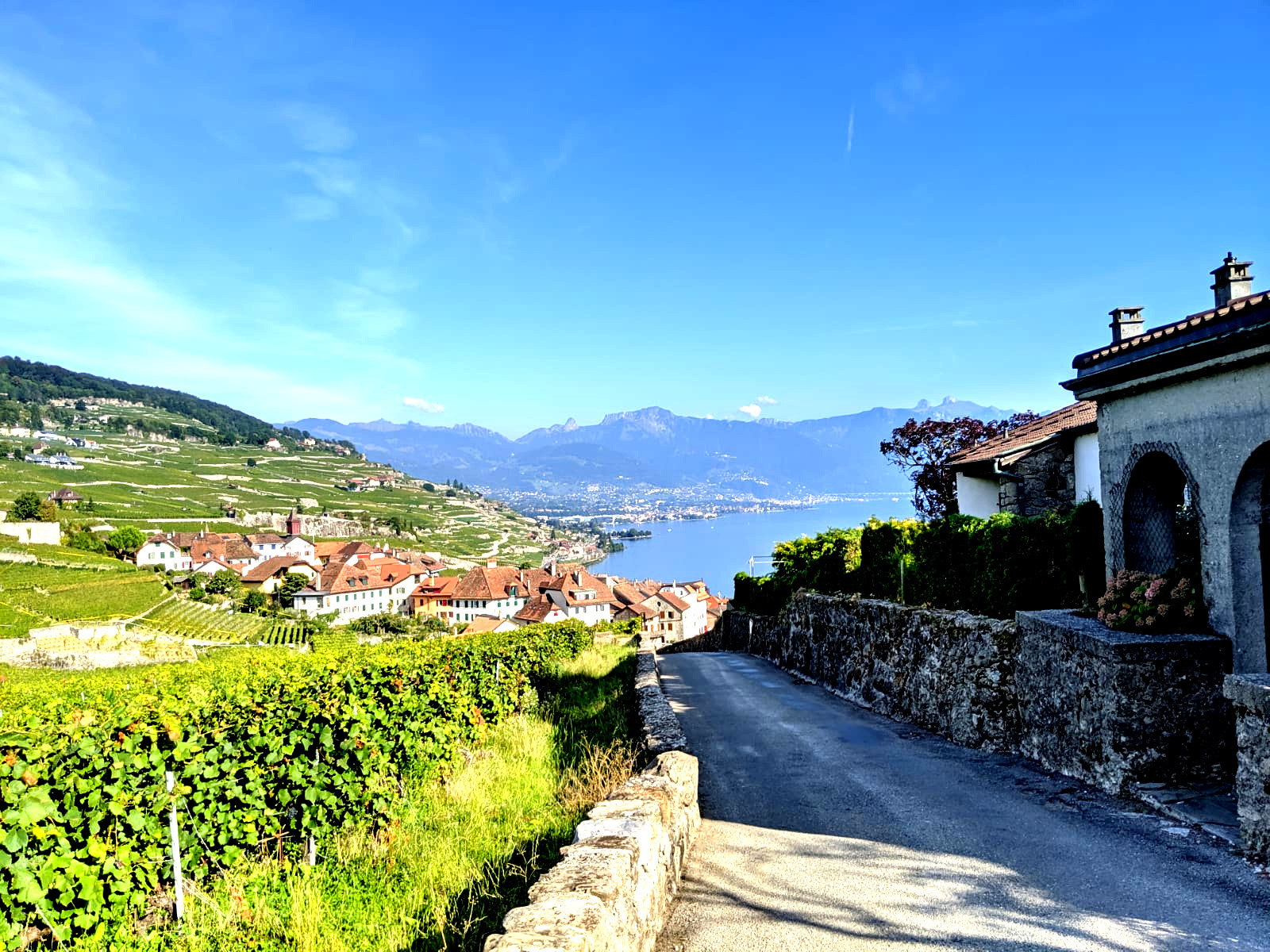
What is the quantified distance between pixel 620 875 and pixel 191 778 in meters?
→ 3.91

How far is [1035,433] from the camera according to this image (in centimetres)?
1736

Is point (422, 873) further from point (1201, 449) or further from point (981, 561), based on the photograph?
point (981, 561)

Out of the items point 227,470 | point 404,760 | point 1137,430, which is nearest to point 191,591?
point 404,760

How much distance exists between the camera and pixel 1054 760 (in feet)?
28.3

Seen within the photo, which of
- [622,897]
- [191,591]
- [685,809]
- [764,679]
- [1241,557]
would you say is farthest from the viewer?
[191,591]

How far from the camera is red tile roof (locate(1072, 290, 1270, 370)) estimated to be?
6891 mm

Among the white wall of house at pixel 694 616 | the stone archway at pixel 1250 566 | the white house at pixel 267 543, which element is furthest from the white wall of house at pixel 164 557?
the stone archway at pixel 1250 566

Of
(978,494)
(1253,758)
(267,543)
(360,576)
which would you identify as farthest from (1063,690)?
(267,543)

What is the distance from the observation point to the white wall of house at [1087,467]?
15133 millimetres

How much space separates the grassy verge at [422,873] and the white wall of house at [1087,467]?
37.6ft

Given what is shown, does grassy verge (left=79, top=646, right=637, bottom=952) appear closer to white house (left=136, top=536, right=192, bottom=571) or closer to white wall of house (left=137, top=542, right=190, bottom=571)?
white wall of house (left=137, top=542, right=190, bottom=571)

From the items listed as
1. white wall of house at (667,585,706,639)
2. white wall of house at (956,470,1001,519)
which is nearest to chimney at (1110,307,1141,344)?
white wall of house at (956,470,1001,519)

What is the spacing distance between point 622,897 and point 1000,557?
30.6ft

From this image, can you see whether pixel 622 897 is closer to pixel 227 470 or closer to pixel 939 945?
pixel 939 945
